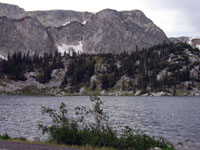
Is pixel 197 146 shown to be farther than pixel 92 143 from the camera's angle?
Yes

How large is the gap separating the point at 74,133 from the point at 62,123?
2.27 m

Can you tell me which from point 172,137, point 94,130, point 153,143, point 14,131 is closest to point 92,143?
point 94,130

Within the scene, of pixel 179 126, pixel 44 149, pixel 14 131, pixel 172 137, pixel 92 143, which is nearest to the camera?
pixel 44 149

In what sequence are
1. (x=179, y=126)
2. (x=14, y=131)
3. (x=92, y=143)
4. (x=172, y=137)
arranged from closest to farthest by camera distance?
(x=92, y=143), (x=172, y=137), (x=14, y=131), (x=179, y=126)

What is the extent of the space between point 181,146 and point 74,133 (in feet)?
52.2

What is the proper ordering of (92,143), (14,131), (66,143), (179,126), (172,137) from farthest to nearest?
(179,126) < (14,131) < (172,137) < (66,143) < (92,143)

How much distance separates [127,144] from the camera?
87.2ft

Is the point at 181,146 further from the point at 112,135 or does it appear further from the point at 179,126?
the point at 179,126

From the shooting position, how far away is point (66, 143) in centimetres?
2775

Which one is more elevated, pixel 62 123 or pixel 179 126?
pixel 62 123

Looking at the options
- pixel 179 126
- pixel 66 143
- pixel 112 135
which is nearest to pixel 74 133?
pixel 66 143

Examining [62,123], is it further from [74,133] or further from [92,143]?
[92,143]

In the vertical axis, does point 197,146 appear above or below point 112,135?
below

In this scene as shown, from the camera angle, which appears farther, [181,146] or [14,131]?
[14,131]
